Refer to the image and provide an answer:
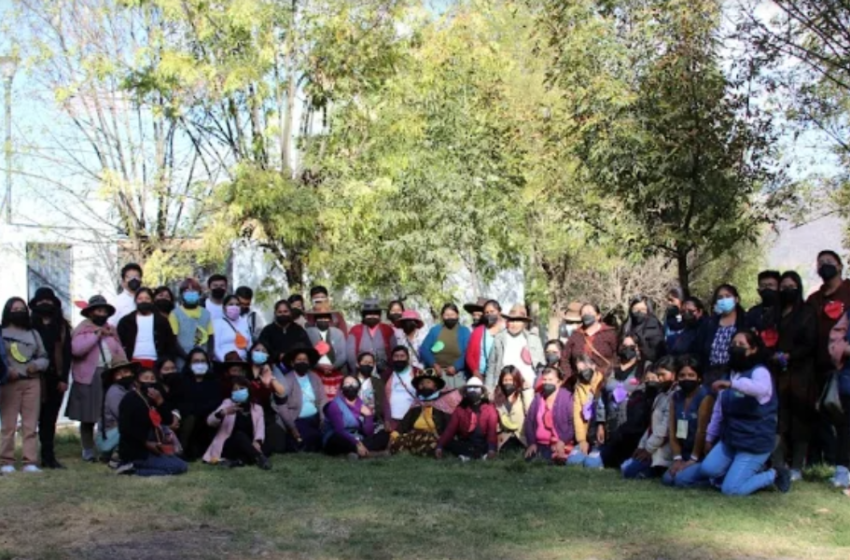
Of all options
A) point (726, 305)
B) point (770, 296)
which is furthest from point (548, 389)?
point (770, 296)

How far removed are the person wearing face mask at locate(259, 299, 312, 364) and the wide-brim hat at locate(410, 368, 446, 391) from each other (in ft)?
4.57

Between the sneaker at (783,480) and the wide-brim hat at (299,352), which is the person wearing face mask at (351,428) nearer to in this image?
the wide-brim hat at (299,352)

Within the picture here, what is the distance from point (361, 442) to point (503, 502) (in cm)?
397

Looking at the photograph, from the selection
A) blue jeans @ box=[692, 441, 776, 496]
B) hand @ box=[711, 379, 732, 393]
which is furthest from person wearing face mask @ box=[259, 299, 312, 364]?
blue jeans @ box=[692, 441, 776, 496]

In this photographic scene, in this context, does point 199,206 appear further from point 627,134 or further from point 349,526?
point 349,526

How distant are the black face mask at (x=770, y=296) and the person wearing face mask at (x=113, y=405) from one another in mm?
6400

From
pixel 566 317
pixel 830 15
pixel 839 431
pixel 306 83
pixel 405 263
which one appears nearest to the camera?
pixel 839 431

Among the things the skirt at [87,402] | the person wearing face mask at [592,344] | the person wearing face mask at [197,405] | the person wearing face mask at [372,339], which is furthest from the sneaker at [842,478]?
the skirt at [87,402]

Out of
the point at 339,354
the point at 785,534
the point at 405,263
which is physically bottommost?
the point at 785,534

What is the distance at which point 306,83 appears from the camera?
59.6 feet

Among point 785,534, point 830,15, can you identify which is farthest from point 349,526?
point 830,15

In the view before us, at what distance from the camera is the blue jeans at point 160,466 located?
37.1 ft

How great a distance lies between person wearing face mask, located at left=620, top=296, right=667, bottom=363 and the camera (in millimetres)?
12789

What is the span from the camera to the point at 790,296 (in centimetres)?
1090
